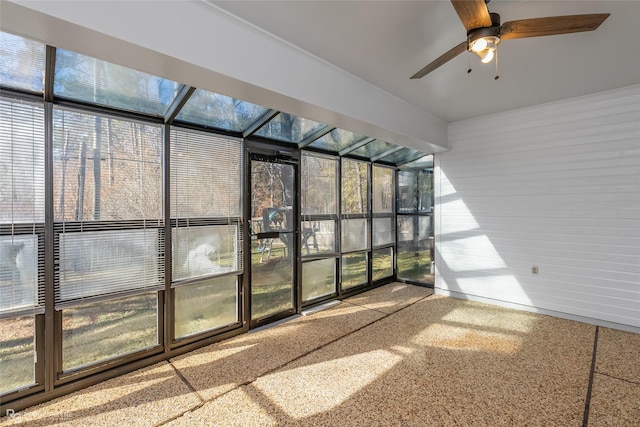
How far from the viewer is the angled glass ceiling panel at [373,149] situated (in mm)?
4682

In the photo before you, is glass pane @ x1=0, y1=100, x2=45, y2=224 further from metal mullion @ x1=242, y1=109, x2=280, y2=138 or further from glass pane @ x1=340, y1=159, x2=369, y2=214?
glass pane @ x1=340, y1=159, x2=369, y2=214

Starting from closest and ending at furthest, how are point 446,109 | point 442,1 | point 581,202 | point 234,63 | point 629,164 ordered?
point 442,1 → point 234,63 → point 629,164 → point 581,202 → point 446,109

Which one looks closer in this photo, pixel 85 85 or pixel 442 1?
pixel 442 1

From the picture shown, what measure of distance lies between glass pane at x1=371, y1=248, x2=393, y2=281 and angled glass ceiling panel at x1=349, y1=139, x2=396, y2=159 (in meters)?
1.79

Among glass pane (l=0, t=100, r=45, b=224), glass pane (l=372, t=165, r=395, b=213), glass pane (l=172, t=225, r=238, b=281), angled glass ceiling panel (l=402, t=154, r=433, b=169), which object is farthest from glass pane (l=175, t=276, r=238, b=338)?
angled glass ceiling panel (l=402, t=154, r=433, b=169)

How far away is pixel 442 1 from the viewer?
193 cm

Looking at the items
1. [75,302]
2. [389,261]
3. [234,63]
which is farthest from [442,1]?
[389,261]

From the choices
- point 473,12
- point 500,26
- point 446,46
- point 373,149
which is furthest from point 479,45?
point 373,149

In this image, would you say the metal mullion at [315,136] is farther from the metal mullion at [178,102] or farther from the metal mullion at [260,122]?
the metal mullion at [178,102]

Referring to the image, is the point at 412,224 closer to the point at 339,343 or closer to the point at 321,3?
the point at 339,343

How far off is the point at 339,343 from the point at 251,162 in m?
2.32

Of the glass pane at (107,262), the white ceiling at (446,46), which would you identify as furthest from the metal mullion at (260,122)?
the glass pane at (107,262)

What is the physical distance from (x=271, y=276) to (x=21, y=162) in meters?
2.58

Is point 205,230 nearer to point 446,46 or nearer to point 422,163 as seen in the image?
point 446,46
